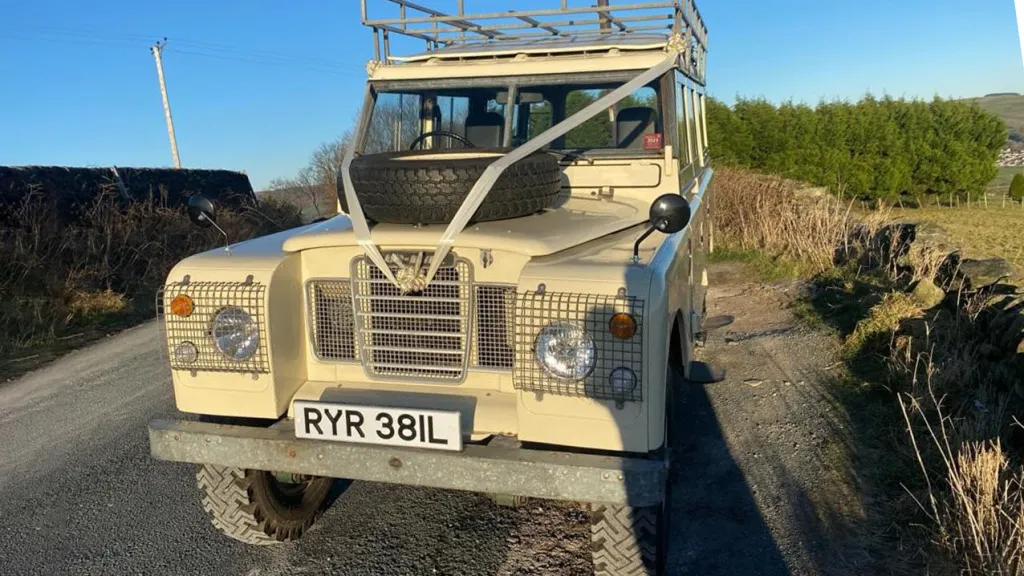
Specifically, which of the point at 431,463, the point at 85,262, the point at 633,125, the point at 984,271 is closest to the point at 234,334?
the point at 431,463

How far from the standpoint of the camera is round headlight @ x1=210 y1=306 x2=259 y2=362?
3.23m

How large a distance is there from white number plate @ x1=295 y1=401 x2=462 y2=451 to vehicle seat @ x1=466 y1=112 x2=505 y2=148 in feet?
7.29

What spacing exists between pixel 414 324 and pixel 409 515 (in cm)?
129

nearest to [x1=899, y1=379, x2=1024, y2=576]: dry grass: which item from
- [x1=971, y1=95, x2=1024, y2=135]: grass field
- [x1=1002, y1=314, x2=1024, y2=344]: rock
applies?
[x1=1002, y1=314, x2=1024, y2=344]: rock

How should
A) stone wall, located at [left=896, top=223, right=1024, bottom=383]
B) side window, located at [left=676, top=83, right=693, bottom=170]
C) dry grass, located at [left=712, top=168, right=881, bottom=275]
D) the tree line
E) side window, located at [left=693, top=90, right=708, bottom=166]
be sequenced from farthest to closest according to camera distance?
the tree line → dry grass, located at [left=712, top=168, right=881, bottom=275] → side window, located at [left=693, top=90, right=708, bottom=166] → stone wall, located at [left=896, top=223, right=1024, bottom=383] → side window, located at [left=676, top=83, right=693, bottom=170]

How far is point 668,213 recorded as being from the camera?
3096 millimetres

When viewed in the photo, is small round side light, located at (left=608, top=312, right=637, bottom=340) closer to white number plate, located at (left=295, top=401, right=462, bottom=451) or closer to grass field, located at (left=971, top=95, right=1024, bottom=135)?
white number plate, located at (left=295, top=401, right=462, bottom=451)

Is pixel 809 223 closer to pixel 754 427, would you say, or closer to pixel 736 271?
pixel 736 271

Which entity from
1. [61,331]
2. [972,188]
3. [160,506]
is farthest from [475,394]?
[972,188]

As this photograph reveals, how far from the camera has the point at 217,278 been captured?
3.30 metres

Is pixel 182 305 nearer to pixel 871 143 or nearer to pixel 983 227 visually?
pixel 983 227

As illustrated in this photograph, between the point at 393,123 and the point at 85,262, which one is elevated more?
the point at 393,123

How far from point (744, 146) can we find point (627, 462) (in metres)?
22.7

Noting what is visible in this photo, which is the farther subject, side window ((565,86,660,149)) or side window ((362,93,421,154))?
side window ((362,93,421,154))
